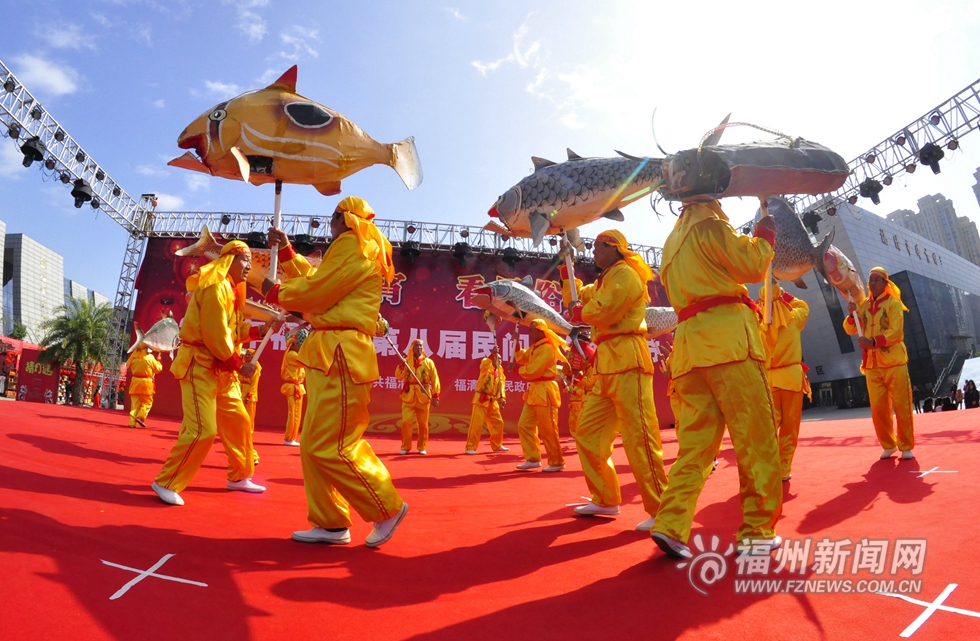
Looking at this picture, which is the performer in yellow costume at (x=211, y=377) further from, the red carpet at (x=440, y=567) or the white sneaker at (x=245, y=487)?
the red carpet at (x=440, y=567)

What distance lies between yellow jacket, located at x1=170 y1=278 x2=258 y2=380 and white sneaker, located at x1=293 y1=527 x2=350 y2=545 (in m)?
1.57

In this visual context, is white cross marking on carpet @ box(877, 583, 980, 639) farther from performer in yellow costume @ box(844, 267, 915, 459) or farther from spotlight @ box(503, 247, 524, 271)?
spotlight @ box(503, 247, 524, 271)

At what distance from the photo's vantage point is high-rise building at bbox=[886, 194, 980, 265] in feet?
153

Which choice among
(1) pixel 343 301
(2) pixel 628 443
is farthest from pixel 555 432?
(1) pixel 343 301

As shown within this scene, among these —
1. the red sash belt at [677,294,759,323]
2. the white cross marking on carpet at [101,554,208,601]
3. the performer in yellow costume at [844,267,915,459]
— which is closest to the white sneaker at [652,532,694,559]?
the red sash belt at [677,294,759,323]

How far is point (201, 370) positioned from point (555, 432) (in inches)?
149

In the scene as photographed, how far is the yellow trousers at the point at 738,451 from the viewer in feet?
7.73

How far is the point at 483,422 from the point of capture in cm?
892

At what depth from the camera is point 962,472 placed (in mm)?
3842

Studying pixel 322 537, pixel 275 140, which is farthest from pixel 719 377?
pixel 275 140

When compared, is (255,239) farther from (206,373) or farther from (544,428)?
(206,373)

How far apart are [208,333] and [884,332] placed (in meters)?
5.83

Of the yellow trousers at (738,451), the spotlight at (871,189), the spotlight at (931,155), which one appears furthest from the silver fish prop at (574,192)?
the spotlight at (871,189)

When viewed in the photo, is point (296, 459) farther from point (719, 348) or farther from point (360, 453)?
point (719, 348)
